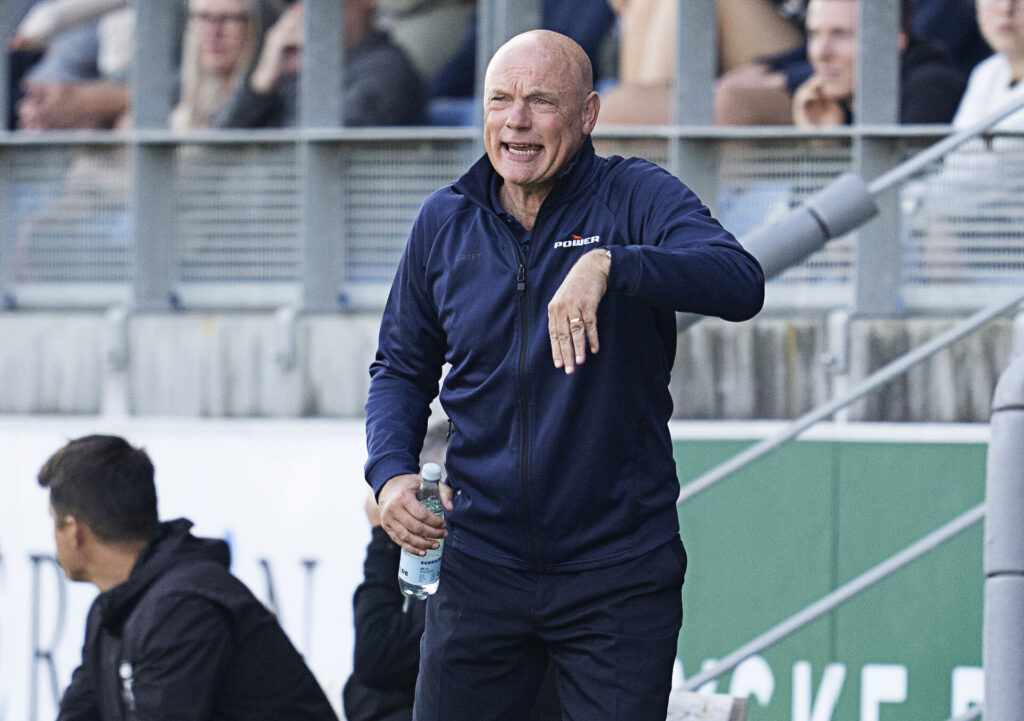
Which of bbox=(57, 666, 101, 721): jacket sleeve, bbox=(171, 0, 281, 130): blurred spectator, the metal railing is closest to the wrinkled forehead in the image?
bbox=(57, 666, 101, 721): jacket sleeve

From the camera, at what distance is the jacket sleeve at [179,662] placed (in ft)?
11.7

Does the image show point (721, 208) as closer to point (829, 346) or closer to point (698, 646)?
point (829, 346)

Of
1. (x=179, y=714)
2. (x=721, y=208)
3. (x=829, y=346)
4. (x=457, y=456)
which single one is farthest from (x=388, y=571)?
(x=721, y=208)

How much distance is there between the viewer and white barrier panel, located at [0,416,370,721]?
19.0 feet

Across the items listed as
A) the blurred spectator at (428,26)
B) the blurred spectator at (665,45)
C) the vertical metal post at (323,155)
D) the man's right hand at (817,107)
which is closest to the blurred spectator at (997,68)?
the man's right hand at (817,107)

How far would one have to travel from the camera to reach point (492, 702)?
277 cm

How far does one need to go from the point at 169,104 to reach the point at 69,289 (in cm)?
96

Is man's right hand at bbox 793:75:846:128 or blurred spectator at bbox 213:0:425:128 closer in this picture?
man's right hand at bbox 793:75:846:128

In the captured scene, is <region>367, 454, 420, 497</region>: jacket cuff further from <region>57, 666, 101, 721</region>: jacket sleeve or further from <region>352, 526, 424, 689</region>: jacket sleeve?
<region>57, 666, 101, 721</region>: jacket sleeve

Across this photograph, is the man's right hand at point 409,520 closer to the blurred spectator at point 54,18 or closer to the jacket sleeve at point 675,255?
the jacket sleeve at point 675,255

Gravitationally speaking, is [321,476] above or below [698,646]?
above

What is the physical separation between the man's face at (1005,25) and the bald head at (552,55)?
3.83 meters

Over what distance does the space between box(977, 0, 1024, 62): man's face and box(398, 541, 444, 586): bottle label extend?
4.20 m

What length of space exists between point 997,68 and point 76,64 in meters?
4.26
